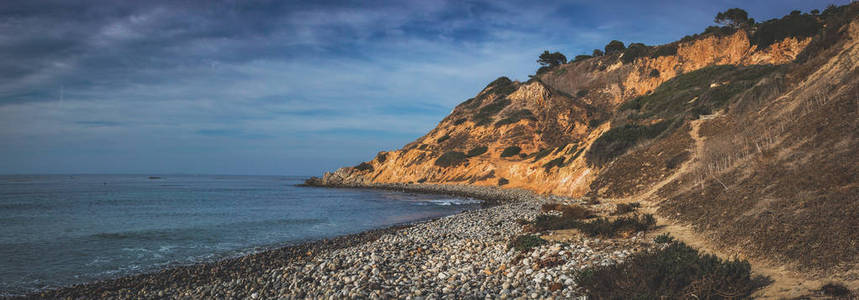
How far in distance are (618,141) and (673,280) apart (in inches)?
1046

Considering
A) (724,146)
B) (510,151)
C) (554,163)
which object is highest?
(510,151)

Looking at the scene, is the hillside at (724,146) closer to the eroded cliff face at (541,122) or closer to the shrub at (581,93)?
the eroded cliff face at (541,122)

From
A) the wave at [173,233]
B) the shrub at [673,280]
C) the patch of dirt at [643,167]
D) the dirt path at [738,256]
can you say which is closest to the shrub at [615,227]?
the dirt path at [738,256]

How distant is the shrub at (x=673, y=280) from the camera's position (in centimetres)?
626

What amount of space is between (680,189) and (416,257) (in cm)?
1277

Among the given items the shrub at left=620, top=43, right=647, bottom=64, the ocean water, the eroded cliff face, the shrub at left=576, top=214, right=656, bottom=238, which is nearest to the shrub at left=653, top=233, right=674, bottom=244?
the shrub at left=576, top=214, right=656, bottom=238

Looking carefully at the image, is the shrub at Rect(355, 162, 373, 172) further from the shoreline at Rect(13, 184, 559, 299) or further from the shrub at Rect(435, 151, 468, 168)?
the shoreline at Rect(13, 184, 559, 299)

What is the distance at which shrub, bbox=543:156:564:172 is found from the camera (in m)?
40.2

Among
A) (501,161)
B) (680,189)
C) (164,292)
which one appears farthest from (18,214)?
(501,161)

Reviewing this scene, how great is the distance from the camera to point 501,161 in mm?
56812

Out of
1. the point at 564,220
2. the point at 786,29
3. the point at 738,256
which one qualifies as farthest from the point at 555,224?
the point at 786,29

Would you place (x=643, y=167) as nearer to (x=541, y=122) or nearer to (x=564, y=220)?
(x=564, y=220)

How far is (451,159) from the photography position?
63219mm

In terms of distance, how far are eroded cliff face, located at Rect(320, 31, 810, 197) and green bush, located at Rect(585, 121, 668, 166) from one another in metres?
5.06
